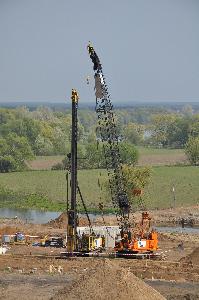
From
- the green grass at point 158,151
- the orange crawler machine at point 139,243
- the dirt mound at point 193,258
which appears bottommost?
the green grass at point 158,151

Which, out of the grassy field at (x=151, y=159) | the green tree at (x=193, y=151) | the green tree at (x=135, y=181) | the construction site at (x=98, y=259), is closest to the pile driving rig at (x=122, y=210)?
the construction site at (x=98, y=259)

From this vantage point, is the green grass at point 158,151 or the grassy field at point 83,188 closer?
the grassy field at point 83,188

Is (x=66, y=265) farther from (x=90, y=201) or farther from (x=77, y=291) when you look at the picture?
(x=90, y=201)

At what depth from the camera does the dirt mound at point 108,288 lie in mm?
41062

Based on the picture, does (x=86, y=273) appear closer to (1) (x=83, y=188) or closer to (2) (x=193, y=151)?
(1) (x=83, y=188)

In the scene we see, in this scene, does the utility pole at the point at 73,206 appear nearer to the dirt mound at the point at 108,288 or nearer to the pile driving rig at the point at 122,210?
the pile driving rig at the point at 122,210

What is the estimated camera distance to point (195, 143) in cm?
14575

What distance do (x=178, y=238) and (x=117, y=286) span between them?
32.9 metres

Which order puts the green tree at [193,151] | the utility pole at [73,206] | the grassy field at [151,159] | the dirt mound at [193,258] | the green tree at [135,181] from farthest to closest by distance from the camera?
the grassy field at [151,159] → the green tree at [193,151] → the green tree at [135,181] → the utility pole at [73,206] → the dirt mound at [193,258]

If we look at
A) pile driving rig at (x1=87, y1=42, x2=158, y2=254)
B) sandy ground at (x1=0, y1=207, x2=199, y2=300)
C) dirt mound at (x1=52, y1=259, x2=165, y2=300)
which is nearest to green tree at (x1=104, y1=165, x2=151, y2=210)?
sandy ground at (x1=0, y1=207, x2=199, y2=300)

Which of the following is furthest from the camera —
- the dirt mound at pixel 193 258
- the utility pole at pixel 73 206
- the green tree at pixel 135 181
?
the green tree at pixel 135 181

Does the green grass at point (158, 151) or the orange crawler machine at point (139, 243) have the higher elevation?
the orange crawler machine at point (139, 243)

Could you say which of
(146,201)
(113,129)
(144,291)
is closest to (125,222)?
(113,129)

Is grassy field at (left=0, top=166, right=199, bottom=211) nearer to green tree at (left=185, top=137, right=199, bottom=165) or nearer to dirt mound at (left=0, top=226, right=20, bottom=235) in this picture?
green tree at (left=185, top=137, right=199, bottom=165)
